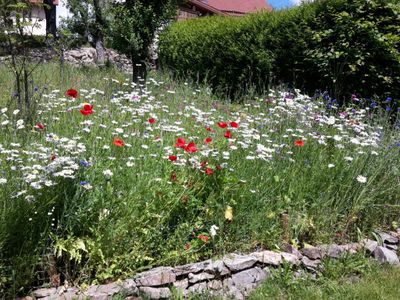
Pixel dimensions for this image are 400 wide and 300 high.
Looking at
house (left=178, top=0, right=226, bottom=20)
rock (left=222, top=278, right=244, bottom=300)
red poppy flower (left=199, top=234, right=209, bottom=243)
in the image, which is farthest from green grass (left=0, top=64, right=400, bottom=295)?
house (left=178, top=0, right=226, bottom=20)

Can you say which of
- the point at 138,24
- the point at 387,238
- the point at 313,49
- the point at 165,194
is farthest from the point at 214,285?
the point at 138,24

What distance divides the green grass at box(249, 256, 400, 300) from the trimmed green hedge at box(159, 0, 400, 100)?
14.5ft

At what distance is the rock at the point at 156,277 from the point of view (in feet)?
10.00

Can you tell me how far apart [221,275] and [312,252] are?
2.98 ft

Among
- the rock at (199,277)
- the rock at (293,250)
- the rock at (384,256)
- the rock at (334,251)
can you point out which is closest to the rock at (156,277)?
the rock at (199,277)

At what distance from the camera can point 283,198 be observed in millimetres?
4043

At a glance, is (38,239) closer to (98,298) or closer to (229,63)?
(98,298)

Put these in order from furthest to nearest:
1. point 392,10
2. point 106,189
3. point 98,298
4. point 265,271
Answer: point 392,10, point 265,271, point 106,189, point 98,298

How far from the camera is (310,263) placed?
12.1ft

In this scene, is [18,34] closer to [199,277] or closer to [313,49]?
[199,277]

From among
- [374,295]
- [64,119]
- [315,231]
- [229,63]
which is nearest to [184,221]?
[315,231]

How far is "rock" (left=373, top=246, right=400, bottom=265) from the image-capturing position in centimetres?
394

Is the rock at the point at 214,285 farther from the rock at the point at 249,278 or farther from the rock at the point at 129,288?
the rock at the point at 129,288

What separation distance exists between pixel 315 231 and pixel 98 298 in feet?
6.81
